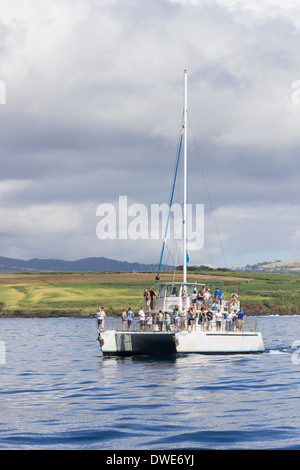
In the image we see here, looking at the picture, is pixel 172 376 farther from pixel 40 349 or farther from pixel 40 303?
pixel 40 303

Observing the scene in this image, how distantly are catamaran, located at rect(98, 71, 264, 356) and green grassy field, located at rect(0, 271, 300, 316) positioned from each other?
87552 mm

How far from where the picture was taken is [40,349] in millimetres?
60344

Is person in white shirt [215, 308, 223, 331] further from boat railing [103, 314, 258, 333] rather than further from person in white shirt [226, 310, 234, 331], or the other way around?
person in white shirt [226, 310, 234, 331]

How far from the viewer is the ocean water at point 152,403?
66.6 feet

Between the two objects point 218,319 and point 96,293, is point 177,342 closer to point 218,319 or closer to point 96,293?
point 218,319

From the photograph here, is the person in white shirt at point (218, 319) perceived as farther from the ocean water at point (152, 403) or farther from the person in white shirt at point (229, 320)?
the ocean water at point (152, 403)

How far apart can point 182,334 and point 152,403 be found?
1841 cm

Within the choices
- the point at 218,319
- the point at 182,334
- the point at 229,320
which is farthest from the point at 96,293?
the point at 182,334

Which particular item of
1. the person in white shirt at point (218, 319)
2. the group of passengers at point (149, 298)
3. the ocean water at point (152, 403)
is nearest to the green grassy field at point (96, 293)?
the group of passengers at point (149, 298)

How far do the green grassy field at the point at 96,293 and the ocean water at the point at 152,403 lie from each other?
94.8 meters

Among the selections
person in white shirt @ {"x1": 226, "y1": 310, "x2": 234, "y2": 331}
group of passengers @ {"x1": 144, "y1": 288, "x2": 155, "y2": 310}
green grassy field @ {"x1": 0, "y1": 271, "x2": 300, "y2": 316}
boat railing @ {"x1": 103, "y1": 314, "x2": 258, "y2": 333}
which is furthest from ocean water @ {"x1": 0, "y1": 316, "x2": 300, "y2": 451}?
green grassy field @ {"x1": 0, "y1": 271, "x2": 300, "y2": 316}

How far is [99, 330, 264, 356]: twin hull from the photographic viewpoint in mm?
45750

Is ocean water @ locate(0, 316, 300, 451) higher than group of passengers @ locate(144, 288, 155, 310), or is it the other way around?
group of passengers @ locate(144, 288, 155, 310)
